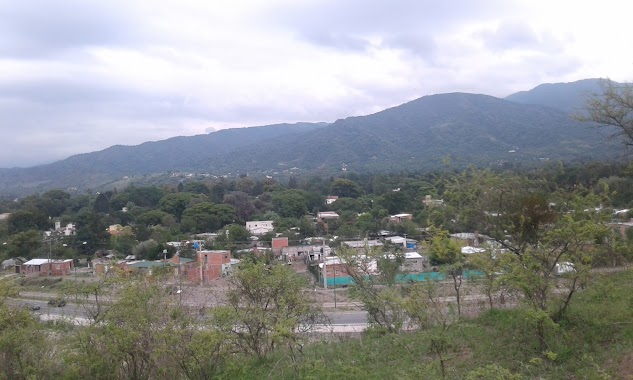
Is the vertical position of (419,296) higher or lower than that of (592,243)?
lower

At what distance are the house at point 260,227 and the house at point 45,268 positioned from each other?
903 centimetres

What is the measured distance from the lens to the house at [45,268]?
848 inches

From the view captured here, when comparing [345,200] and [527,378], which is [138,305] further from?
[345,200]

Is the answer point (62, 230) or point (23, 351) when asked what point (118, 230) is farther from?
point (23, 351)

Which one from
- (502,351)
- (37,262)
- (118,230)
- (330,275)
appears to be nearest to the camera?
(502,351)

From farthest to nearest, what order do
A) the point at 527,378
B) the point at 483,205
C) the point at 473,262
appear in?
the point at 483,205
the point at 473,262
the point at 527,378

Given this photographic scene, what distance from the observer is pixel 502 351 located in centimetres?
567

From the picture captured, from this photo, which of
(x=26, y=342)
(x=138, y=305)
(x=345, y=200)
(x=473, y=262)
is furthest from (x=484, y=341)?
(x=345, y=200)

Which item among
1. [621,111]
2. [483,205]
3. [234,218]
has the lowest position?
[234,218]

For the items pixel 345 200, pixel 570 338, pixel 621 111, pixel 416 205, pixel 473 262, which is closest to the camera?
pixel 570 338

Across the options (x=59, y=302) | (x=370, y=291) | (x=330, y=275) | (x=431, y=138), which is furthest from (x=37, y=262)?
(x=431, y=138)

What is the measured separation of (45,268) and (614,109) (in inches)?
865

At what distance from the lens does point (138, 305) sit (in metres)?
5.69

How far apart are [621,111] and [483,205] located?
3.14m
